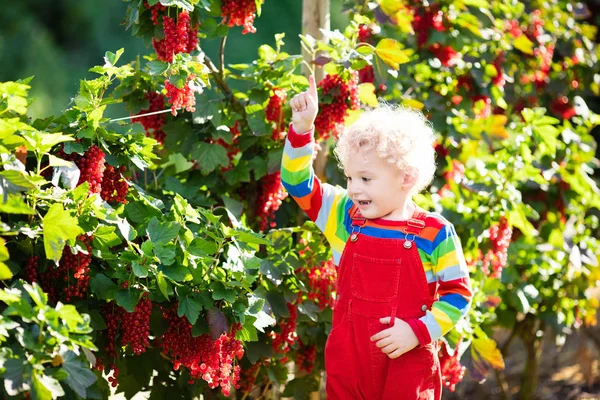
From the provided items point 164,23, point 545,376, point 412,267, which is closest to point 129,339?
point 412,267

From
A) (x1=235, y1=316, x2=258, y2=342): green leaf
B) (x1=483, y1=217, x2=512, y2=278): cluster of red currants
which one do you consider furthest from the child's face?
(x1=483, y1=217, x2=512, y2=278): cluster of red currants

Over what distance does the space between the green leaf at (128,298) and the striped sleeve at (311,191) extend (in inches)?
16.4

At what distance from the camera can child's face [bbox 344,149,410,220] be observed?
1.77m

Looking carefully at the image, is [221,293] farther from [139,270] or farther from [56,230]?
[56,230]

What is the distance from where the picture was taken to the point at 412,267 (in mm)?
1765

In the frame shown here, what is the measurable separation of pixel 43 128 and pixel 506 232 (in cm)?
135

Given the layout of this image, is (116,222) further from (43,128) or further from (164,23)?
(164,23)

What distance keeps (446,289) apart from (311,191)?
0.37 m

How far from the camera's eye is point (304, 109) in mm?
1836

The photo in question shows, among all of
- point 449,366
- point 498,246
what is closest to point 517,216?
point 498,246

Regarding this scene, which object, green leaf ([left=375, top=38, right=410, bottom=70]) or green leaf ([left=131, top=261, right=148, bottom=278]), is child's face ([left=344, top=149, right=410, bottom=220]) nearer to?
green leaf ([left=131, top=261, right=148, bottom=278])

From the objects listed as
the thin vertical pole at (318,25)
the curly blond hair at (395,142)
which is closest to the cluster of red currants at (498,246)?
the thin vertical pole at (318,25)

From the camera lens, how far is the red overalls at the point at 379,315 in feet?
5.78

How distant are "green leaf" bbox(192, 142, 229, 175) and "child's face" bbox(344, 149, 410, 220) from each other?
55 cm
